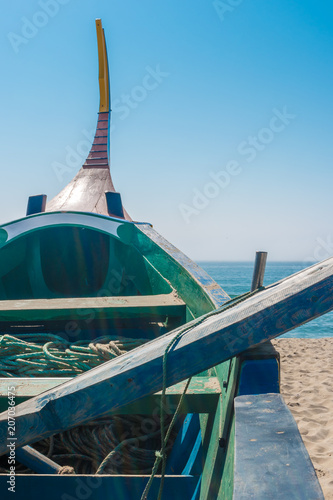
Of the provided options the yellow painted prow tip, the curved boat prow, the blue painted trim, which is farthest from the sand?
the yellow painted prow tip

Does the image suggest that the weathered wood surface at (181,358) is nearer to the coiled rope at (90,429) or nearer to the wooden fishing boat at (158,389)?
the wooden fishing boat at (158,389)

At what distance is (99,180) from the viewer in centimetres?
589

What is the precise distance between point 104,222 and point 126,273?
58cm

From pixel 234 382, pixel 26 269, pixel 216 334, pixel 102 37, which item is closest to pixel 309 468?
pixel 216 334

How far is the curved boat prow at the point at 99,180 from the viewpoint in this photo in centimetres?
503

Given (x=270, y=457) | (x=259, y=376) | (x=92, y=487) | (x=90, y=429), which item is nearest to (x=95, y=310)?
(x=90, y=429)

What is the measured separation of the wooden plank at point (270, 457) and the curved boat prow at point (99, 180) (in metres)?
4.06

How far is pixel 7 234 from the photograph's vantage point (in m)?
3.42

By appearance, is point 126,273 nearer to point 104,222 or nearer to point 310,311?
point 104,222

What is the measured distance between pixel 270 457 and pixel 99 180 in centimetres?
557

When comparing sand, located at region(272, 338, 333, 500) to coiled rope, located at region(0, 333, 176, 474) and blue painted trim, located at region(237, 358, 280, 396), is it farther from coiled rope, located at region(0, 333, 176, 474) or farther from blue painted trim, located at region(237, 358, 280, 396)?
blue painted trim, located at region(237, 358, 280, 396)

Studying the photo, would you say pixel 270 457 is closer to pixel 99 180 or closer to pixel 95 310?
pixel 95 310

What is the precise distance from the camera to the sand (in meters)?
2.88

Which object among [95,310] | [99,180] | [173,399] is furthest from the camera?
[99,180]
